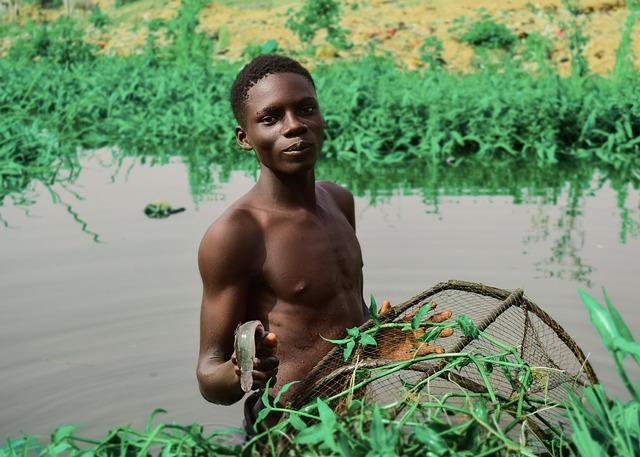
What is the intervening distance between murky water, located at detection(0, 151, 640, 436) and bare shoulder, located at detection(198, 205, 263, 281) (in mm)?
1236

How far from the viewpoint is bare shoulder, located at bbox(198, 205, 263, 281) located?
2711 mm

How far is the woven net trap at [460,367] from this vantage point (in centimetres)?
219

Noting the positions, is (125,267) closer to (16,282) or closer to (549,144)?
(16,282)

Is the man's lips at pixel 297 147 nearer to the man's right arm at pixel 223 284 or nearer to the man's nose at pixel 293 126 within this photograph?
the man's nose at pixel 293 126

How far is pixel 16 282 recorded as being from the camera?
203 inches

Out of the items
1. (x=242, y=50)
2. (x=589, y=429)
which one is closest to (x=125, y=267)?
(x=589, y=429)

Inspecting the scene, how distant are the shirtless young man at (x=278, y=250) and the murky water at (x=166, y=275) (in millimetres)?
1110

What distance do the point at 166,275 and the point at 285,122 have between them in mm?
2545

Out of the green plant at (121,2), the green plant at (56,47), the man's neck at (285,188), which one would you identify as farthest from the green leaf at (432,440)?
the green plant at (121,2)

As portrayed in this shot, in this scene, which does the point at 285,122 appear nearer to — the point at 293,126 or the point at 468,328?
the point at 293,126

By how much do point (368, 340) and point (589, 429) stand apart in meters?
0.60

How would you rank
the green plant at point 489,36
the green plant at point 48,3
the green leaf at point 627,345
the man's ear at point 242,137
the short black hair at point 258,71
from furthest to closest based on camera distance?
the green plant at point 48,3, the green plant at point 489,36, the man's ear at point 242,137, the short black hair at point 258,71, the green leaf at point 627,345

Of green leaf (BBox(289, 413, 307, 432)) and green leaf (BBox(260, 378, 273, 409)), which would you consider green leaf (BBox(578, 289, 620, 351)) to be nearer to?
green leaf (BBox(289, 413, 307, 432))

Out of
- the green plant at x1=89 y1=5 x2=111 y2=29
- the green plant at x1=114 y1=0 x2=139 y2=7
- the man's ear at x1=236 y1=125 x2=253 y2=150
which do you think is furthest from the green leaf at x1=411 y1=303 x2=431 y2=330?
the green plant at x1=114 y1=0 x2=139 y2=7
